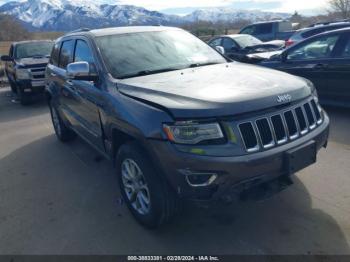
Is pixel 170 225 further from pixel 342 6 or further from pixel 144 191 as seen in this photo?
pixel 342 6

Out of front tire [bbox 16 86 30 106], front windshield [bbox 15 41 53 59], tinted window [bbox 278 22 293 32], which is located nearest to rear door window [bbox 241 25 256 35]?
tinted window [bbox 278 22 293 32]

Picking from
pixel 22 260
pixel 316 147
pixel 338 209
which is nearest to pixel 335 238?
pixel 338 209

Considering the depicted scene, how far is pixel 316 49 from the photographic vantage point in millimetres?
6527

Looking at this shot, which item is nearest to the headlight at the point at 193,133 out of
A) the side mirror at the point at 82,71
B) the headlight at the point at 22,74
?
the side mirror at the point at 82,71

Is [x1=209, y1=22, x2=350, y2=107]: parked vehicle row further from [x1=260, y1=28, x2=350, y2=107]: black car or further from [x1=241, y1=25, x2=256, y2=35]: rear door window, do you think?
[x1=241, y1=25, x2=256, y2=35]: rear door window

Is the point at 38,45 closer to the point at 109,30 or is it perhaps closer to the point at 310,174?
the point at 109,30

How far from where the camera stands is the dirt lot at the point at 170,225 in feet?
9.98

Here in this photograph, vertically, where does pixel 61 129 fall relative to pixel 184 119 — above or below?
below

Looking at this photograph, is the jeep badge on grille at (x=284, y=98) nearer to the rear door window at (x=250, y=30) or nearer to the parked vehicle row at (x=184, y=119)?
the parked vehicle row at (x=184, y=119)

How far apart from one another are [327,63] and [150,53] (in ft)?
12.3

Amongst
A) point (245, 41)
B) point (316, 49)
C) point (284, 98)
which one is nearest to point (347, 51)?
point (316, 49)

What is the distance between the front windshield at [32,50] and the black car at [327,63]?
786 cm

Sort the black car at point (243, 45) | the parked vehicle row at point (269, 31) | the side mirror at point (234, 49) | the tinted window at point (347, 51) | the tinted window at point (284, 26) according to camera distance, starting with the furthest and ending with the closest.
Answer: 1. the tinted window at point (284, 26)
2. the parked vehicle row at point (269, 31)
3. the side mirror at point (234, 49)
4. the black car at point (243, 45)
5. the tinted window at point (347, 51)

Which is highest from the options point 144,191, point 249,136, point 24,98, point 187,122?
point 187,122
